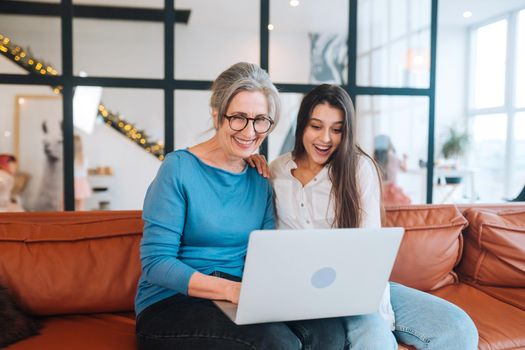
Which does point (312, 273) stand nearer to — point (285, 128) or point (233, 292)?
point (233, 292)

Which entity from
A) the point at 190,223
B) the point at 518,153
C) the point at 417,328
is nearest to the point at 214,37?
the point at 190,223

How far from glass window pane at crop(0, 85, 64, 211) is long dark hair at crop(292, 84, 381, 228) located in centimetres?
186

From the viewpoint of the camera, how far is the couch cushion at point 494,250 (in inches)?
79.8

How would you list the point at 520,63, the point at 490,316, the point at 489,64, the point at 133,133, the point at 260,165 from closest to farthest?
the point at 260,165, the point at 490,316, the point at 133,133, the point at 520,63, the point at 489,64

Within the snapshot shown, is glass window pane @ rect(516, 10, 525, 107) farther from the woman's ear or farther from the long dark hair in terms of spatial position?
the woman's ear

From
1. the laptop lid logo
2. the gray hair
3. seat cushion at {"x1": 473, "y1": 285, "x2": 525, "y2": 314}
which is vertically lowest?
seat cushion at {"x1": 473, "y1": 285, "x2": 525, "y2": 314}

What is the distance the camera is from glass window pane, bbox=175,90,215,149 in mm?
2896

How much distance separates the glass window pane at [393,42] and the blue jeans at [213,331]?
2.16 metres

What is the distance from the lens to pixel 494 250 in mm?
2047

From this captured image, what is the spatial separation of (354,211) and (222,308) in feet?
2.09

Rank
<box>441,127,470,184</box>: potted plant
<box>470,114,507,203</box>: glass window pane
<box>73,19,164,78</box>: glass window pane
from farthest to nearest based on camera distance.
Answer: <box>441,127,470,184</box>: potted plant, <box>470,114,507,203</box>: glass window pane, <box>73,19,164,78</box>: glass window pane

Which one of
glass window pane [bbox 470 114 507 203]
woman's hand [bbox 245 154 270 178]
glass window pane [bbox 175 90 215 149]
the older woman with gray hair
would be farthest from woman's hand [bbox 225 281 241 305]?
glass window pane [bbox 470 114 507 203]

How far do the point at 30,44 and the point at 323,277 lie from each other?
253 cm

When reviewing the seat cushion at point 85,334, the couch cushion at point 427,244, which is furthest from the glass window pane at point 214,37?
the seat cushion at point 85,334
